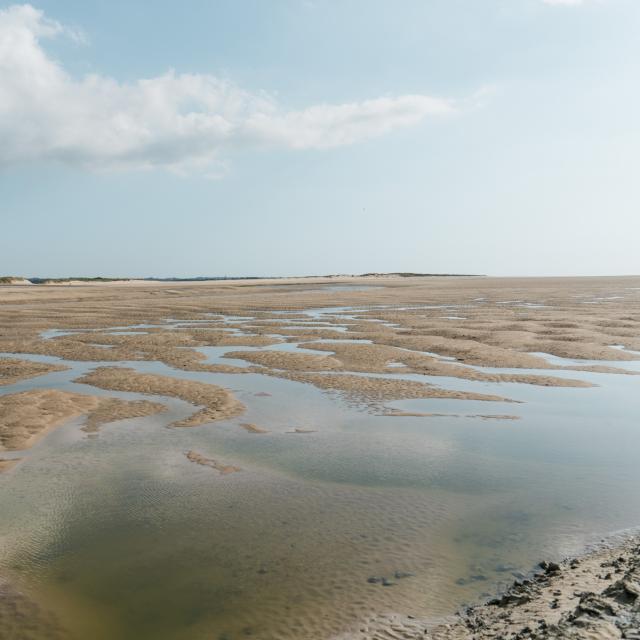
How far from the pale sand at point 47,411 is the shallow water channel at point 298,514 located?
415 millimetres

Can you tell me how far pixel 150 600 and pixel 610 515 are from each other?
5.78 metres

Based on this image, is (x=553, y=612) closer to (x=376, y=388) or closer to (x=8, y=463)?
(x=8, y=463)

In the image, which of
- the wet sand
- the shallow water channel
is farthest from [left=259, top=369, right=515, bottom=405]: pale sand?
the wet sand

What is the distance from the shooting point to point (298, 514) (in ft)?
24.1

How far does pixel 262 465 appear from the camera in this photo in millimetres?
9188

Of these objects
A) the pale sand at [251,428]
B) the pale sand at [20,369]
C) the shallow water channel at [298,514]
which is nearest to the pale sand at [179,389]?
the shallow water channel at [298,514]

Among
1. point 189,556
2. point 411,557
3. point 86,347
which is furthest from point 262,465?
point 86,347

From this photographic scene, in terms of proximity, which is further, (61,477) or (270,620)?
(61,477)

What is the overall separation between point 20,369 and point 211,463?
11.2 meters

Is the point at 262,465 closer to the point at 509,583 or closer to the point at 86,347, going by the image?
the point at 509,583

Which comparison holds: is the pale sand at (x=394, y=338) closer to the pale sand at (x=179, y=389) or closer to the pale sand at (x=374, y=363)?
the pale sand at (x=374, y=363)

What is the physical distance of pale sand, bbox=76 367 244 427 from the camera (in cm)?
1228

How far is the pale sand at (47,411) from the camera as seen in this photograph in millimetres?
10703

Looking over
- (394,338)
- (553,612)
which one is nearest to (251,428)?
(553,612)
